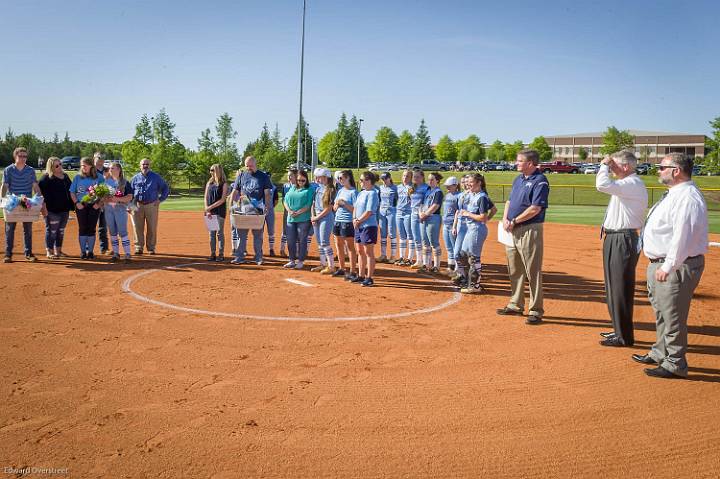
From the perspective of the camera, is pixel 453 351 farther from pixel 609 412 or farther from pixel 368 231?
pixel 368 231

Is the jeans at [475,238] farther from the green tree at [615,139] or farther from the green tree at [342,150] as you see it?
the green tree at [342,150]

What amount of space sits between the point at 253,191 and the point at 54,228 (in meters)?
4.77

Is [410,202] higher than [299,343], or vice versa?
[410,202]

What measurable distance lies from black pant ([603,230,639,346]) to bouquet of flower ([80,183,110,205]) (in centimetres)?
1012

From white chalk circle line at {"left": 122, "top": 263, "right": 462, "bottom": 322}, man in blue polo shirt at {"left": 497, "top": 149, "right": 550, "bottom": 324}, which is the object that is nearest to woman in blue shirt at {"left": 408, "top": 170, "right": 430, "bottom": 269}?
white chalk circle line at {"left": 122, "top": 263, "right": 462, "bottom": 322}

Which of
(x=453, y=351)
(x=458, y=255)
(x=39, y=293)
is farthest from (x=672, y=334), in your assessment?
(x=39, y=293)

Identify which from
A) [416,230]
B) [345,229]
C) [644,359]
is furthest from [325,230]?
[644,359]

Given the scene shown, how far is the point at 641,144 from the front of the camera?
118m

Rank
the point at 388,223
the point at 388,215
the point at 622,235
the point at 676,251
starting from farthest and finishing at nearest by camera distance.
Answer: the point at 388,223 < the point at 388,215 < the point at 622,235 < the point at 676,251

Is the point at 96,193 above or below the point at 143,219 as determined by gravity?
above

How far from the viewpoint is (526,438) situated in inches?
175

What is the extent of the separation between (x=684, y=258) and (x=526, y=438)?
2.68 meters

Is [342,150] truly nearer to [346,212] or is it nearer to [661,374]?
[346,212]

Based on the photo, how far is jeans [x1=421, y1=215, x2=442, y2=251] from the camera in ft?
37.8
